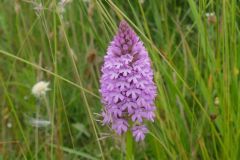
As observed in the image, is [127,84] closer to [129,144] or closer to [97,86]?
[129,144]

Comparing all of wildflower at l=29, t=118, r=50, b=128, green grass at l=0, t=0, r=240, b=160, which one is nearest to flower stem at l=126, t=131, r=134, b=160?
green grass at l=0, t=0, r=240, b=160

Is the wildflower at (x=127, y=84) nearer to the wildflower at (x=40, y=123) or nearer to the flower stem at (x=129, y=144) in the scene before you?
the flower stem at (x=129, y=144)

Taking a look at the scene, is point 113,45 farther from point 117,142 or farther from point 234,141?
point 117,142

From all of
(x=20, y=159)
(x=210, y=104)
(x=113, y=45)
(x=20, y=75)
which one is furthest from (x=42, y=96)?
(x=113, y=45)

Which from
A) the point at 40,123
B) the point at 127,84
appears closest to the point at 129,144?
the point at 127,84

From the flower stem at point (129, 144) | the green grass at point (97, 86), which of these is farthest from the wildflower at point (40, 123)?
the flower stem at point (129, 144)

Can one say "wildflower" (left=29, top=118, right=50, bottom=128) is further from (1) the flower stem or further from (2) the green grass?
(1) the flower stem
